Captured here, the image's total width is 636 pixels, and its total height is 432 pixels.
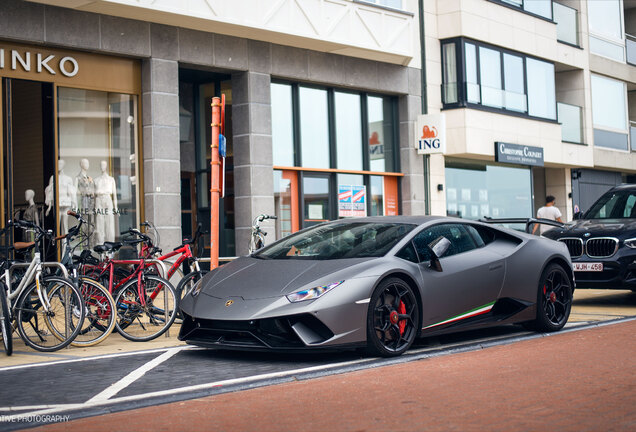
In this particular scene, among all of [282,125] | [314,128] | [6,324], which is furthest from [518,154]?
[6,324]

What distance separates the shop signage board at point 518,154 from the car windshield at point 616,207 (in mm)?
9066

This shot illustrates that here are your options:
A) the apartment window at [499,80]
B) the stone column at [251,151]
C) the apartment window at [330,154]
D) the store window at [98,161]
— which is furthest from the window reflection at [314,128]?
the store window at [98,161]

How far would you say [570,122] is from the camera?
92.4ft

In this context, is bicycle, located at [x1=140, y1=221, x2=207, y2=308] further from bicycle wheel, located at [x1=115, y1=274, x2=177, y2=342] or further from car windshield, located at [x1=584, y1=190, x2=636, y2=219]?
car windshield, located at [x1=584, y1=190, x2=636, y2=219]

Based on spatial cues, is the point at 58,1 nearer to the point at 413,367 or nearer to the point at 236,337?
the point at 236,337

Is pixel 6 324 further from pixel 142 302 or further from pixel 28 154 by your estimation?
pixel 28 154

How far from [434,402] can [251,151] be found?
12927mm

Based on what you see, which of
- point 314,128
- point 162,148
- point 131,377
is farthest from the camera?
point 314,128

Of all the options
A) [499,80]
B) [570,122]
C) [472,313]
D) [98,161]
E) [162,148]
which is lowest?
[472,313]

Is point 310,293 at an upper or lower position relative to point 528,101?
lower

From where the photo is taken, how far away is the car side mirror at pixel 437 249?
8359 millimetres

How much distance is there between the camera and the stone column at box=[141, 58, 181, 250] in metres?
16.5

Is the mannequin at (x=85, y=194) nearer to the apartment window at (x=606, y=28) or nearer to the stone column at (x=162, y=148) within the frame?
the stone column at (x=162, y=148)

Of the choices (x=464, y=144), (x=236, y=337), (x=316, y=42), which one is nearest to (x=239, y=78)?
(x=316, y=42)
